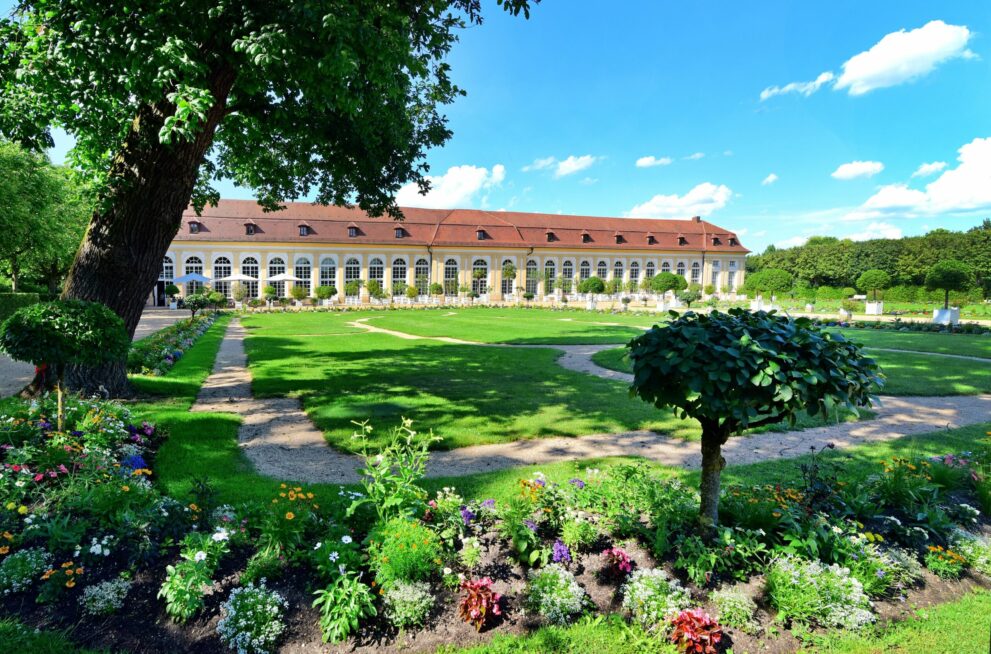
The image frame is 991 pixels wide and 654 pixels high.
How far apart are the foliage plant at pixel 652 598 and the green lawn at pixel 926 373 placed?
4.92 m

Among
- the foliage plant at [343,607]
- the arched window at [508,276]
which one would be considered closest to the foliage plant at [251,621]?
the foliage plant at [343,607]

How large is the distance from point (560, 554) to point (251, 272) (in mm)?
46872

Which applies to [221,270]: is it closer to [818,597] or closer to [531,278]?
[531,278]

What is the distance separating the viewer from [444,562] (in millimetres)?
3004

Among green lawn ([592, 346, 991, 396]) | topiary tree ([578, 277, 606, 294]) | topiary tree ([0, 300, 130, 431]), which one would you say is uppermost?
topiary tree ([578, 277, 606, 294])

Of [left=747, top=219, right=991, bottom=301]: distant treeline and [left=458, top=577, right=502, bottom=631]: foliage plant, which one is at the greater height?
[left=747, top=219, right=991, bottom=301]: distant treeline

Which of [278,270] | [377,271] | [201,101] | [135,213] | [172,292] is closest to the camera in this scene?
[201,101]

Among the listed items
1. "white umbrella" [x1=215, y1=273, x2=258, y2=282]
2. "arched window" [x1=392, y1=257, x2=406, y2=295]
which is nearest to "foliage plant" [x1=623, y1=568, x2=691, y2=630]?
"white umbrella" [x1=215, y1=273, x2=258, y2=282]

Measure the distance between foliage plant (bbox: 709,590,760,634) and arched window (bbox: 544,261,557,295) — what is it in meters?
51.1

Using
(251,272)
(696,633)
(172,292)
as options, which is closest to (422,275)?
(251,272)

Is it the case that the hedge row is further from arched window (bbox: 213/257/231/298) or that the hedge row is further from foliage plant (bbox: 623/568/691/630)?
arched window (bbox: 213/257/231/298)

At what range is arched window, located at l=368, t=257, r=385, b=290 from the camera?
48.5 metres

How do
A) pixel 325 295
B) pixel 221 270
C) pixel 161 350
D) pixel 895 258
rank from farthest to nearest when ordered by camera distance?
pixel 895 258
pixel 221 270
pixel 325 295
pixel 161 350

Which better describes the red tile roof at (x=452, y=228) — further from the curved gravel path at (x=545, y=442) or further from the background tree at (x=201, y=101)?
the curved gravel path at (x=545, y=442)
